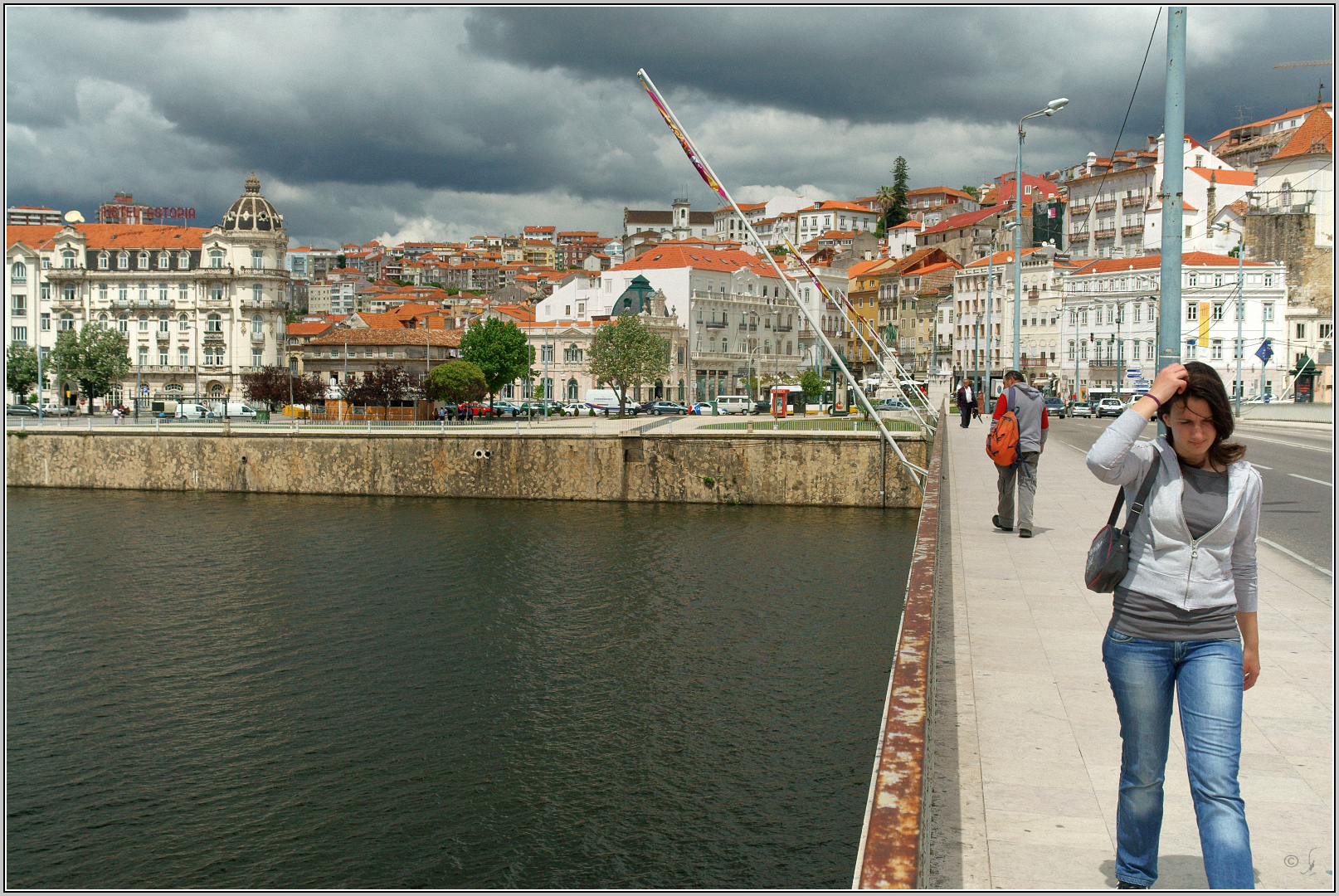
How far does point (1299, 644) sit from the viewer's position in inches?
302

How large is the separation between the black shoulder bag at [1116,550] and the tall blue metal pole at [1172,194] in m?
4.82

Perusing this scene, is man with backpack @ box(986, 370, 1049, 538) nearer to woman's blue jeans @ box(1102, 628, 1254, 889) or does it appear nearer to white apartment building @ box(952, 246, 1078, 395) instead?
woman's blue jeans @ box(1102, 628, 1254, 889)

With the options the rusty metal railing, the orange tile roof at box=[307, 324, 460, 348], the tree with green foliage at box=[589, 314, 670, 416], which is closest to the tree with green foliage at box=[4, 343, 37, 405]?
the orange tile roof at box=[307, 324, 460, 348]

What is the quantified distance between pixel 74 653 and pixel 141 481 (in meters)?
29.3

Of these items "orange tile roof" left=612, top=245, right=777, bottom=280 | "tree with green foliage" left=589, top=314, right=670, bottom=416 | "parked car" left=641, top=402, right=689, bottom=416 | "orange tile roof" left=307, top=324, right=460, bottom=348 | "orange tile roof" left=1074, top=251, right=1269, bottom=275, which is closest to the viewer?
"parked car" left=641, top=402, right=689, bottom=416

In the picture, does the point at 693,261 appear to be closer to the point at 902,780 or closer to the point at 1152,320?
the point at 1152,320

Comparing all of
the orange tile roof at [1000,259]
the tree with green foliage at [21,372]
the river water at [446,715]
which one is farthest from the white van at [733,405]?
the tree with green foliage at [21,372]

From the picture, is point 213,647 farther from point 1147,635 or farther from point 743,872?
point 1147,635

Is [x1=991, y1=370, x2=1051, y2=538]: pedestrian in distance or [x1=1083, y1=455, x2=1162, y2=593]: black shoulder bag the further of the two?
[x1=991, y1=370, x2=1051, y2=538]: pedestrian in distance

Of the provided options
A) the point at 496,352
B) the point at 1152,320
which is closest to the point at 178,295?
the point at 496,352

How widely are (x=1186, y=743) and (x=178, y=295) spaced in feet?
312

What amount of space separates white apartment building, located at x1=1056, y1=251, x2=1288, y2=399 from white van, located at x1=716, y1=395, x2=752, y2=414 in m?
25.6

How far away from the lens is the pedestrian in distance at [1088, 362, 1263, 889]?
149 inches

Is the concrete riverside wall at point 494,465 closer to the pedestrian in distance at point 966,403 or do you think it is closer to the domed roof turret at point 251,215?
the pedestrian in distance at point 966,403
